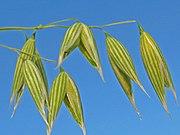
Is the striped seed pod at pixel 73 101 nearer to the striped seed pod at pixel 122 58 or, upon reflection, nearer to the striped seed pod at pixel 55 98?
the striped seed pod at pixel 55 98

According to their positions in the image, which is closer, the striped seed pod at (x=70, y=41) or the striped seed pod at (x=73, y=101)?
the striped seed pod at (x=70, y=41)

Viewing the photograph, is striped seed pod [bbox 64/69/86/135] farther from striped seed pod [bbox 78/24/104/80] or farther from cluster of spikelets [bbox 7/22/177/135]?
striped seed pod [bbox 78/24/104/80]

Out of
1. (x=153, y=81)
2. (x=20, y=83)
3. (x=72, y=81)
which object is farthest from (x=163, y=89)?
(x=20, y=83)

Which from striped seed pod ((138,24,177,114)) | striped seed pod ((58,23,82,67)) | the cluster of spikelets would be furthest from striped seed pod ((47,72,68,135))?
striped seed pod ((138,24,177,114))

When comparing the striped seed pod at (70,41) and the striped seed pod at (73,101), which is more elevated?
the striped seed pod at (70,41)

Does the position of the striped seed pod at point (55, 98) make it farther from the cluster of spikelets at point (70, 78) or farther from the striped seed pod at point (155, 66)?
the striped seed pod at point (155, 66)

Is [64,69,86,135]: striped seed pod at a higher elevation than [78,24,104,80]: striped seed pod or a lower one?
lower

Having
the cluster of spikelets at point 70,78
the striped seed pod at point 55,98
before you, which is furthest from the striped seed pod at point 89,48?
the striped seed pod at point 55,98

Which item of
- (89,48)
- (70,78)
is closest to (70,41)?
(89,48)

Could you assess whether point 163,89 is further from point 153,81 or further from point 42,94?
point 42,94
